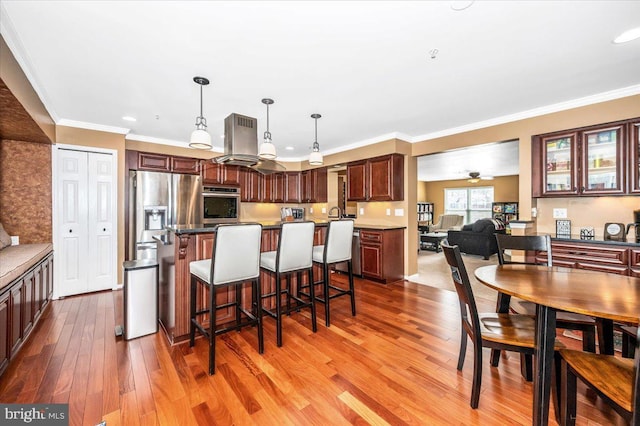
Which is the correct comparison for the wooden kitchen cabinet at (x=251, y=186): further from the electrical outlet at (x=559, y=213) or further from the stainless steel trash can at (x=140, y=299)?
the electrical outlet at (x=559, y=213)

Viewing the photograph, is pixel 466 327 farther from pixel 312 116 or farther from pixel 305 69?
pixel 312 116

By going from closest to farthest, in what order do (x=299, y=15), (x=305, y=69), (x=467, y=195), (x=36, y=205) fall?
(x=299, y=15)
(x=305, y=69)
(x=36, y=205)
(x=467, y=195)

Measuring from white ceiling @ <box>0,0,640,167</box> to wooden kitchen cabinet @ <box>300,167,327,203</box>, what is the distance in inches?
99.2

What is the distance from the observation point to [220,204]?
527cm

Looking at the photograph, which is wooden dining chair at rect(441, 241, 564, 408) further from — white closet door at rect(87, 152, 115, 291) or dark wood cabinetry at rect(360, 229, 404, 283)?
white closet door at rect(87, 152, 115, 291)

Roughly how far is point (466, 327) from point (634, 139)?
283 centimetres

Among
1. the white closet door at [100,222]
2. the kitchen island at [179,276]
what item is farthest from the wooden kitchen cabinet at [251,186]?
the kitchen island at [179,276]

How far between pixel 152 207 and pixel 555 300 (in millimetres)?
4830

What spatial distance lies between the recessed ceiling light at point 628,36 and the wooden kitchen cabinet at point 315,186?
14.9 feet

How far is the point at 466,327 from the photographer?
1881 mm

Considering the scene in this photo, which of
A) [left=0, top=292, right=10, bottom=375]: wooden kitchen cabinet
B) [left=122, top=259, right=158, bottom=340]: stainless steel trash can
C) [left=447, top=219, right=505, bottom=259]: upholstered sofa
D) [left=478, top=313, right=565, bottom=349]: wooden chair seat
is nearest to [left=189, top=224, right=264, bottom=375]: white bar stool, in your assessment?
[left=122, top=259, right=158, bottom=340]: stainless steel trash can

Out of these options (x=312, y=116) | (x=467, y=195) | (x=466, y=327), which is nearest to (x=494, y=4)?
(x=466, y=327)

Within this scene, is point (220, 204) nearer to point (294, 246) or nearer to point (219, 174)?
point (219, 174)

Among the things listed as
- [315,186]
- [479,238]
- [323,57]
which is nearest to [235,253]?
[323,57]
